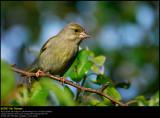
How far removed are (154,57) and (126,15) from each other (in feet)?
4.39

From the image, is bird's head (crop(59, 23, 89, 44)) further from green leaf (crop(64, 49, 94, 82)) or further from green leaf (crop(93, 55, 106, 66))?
green leaf (crop(93, 55, 106, 66))

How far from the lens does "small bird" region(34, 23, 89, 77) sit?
4.84 metres

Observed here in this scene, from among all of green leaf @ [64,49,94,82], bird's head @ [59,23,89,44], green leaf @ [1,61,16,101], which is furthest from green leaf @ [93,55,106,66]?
green leaf @ [1,61,16,101]

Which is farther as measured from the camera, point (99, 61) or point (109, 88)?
point (99, 61)

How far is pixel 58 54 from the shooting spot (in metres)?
4.85

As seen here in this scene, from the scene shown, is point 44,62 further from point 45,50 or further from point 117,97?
point 117,97

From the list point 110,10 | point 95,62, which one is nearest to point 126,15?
point 110,10

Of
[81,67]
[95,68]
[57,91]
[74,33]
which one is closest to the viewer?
[57,91]

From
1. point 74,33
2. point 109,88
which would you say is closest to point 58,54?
point 74,33

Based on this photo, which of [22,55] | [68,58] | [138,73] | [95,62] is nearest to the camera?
[95,62]

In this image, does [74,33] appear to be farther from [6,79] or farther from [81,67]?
[6,79]

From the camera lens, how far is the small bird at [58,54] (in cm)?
484

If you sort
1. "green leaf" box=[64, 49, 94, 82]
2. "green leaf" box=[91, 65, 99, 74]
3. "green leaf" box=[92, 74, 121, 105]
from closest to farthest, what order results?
"green leaf" box=[92, 74, 121, 105] → "green leaf" box=[64, 49, 94, 82] → "green leaf" box=[91, 65, 99, 74]

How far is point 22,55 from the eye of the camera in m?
7.52
